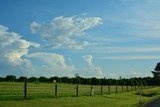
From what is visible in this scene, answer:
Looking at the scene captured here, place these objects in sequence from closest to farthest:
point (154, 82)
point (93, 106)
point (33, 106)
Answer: point (33, 106)
point (93, 106)
point (154, 82)

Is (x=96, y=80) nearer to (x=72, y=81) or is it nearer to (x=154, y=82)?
(x=72, y=81)

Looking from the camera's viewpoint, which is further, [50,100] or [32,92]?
[32,92]

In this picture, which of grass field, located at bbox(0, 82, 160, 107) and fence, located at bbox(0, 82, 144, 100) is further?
fence, located at bbox(0, 82, 144, 100)

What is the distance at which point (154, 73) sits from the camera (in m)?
188

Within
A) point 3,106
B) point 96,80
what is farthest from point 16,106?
point 96,80

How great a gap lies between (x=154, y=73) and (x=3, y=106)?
16697 cm

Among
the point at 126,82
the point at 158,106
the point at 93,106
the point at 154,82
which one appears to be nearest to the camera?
the point at 93,106

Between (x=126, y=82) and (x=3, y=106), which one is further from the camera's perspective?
(x=126, y=82)

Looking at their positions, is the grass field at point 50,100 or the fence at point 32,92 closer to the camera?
the grass field at point 50,100

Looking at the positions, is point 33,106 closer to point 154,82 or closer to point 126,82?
point 126,82

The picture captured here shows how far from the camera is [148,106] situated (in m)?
37.4

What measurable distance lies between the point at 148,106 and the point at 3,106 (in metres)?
16.3

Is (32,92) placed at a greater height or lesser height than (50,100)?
greater

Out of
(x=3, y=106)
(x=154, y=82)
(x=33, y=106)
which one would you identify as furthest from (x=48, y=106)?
(x=154, y=82)
